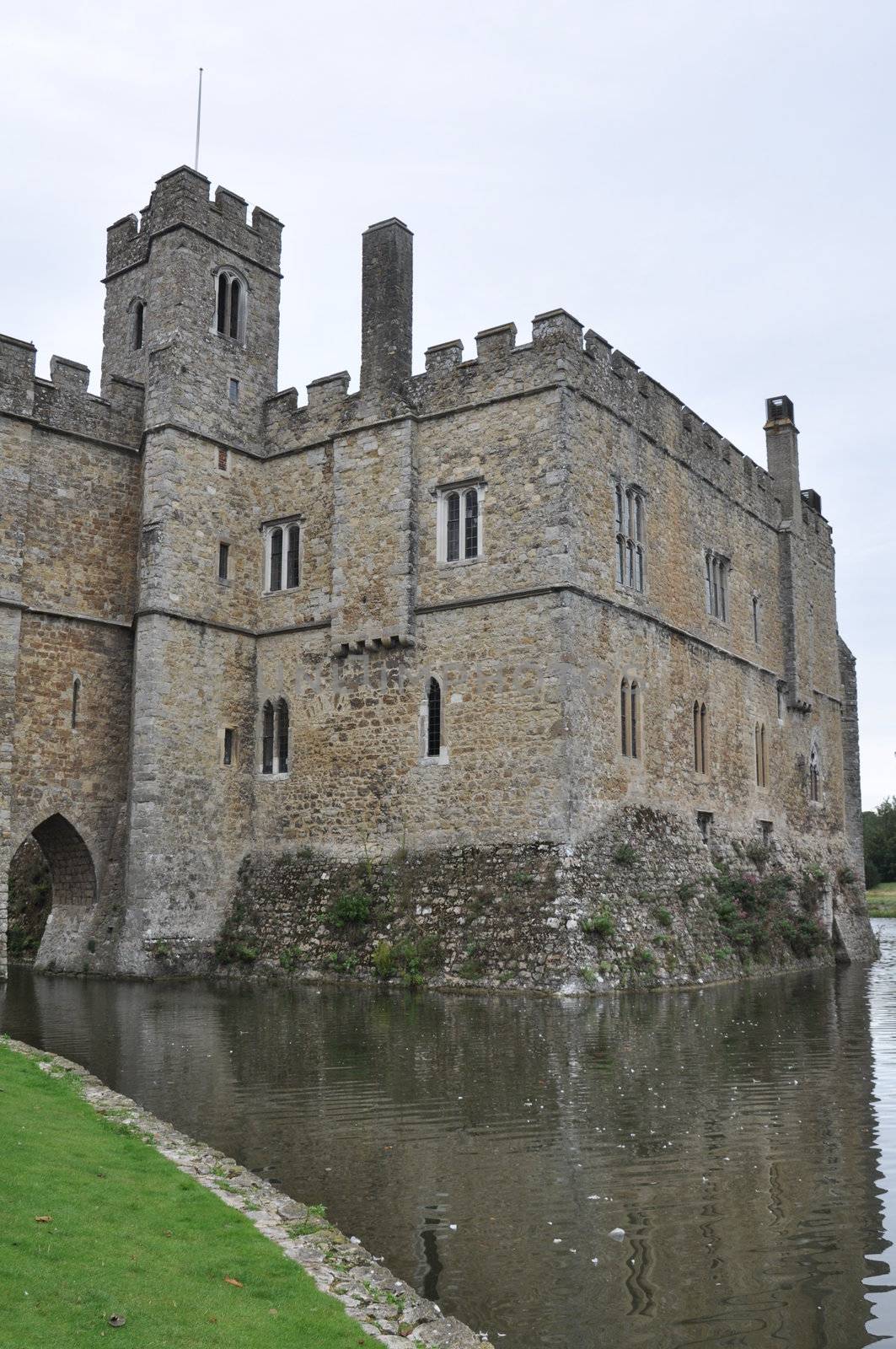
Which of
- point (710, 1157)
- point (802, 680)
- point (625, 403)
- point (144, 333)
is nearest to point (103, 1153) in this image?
point (710, 1157)

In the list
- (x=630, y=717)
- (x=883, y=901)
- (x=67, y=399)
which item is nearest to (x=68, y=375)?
(x=67, y=399)

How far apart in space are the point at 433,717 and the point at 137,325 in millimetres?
12753

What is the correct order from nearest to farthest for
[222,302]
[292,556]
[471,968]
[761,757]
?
[471,968] → [292,556] → [222,302] → [761,757]

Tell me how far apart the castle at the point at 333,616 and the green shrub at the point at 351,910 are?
3.09 feet

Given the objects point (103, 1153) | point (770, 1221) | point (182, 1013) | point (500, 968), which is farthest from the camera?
point (500, 968)

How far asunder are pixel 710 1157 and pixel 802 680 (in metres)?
26.5

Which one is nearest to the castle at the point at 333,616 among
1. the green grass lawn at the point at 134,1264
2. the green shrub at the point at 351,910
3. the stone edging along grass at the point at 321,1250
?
the green shrub at the point at 351,910

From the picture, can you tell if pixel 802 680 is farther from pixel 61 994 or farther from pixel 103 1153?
pixel 103 1153

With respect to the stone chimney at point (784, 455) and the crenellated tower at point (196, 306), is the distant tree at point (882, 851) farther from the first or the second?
the crenellated tower at point (196, 306)

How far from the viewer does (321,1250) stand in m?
6.84

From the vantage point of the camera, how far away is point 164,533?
2512 cm

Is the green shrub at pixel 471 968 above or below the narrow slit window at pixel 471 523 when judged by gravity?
below

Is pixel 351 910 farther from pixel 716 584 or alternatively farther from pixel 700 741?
pixel 716 584

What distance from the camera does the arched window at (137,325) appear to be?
94.0ft
